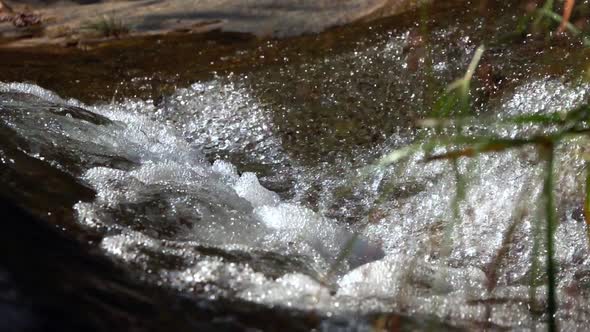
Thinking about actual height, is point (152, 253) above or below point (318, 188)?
below

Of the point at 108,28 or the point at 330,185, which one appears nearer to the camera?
the point at 330,185

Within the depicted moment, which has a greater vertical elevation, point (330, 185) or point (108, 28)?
point (108, 28)

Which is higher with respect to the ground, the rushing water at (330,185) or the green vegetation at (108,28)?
the green vegetation at (108,28)

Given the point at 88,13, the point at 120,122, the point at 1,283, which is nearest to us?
the point at 1,283

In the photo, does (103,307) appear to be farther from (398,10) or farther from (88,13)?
(88,13)

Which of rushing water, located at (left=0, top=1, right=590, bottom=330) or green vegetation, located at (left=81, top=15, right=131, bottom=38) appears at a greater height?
green vegetation, located at (left=81, top=15, right=131, bottom=38)

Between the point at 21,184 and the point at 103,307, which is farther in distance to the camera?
the point at 21,184

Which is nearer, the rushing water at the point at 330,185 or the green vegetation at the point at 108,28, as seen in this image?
the rushing water at the point at 330,185

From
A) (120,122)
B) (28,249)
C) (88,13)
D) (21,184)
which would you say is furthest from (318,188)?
(88,13)
